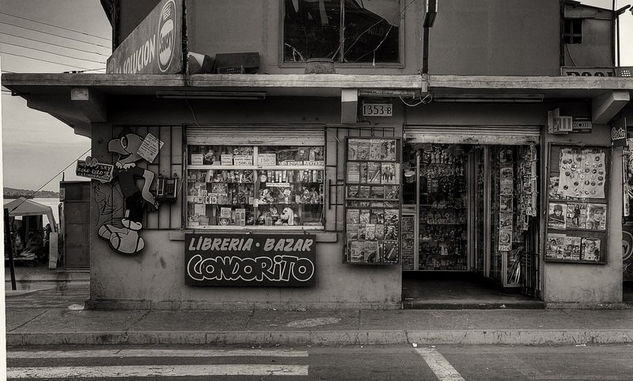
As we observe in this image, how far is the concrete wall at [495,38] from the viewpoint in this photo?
10.3m

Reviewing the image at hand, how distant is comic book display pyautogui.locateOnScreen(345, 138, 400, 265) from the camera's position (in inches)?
399

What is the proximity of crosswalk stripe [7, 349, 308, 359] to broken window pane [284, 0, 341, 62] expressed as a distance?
4.86m

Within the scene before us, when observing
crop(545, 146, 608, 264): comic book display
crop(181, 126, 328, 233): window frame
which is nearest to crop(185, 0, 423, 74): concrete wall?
crop(181, 126, 328, 233): window frame

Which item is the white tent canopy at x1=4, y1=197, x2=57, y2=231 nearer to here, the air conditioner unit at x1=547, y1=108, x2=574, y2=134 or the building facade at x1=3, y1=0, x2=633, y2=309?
the building facade at x1=3, y1=0, x2=633, y2=309

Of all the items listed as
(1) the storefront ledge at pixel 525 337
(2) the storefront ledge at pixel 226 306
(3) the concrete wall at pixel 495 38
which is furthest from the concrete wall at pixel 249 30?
(1) the storefront ledge at pixel 525 337

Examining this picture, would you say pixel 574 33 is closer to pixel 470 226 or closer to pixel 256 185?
pixel 470 226

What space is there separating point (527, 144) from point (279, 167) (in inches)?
161

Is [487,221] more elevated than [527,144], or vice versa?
[527,144]

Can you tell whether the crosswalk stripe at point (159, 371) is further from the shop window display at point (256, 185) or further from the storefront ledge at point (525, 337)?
the shop window display at point (256, 185)

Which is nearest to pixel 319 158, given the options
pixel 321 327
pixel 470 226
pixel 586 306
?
pixel 321 327

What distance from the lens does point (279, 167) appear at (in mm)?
10461

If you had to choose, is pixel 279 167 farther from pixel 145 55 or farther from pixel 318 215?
pixel 145 55

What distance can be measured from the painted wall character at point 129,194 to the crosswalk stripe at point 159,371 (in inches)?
134

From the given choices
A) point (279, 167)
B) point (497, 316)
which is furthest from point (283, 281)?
point (497, 316)
